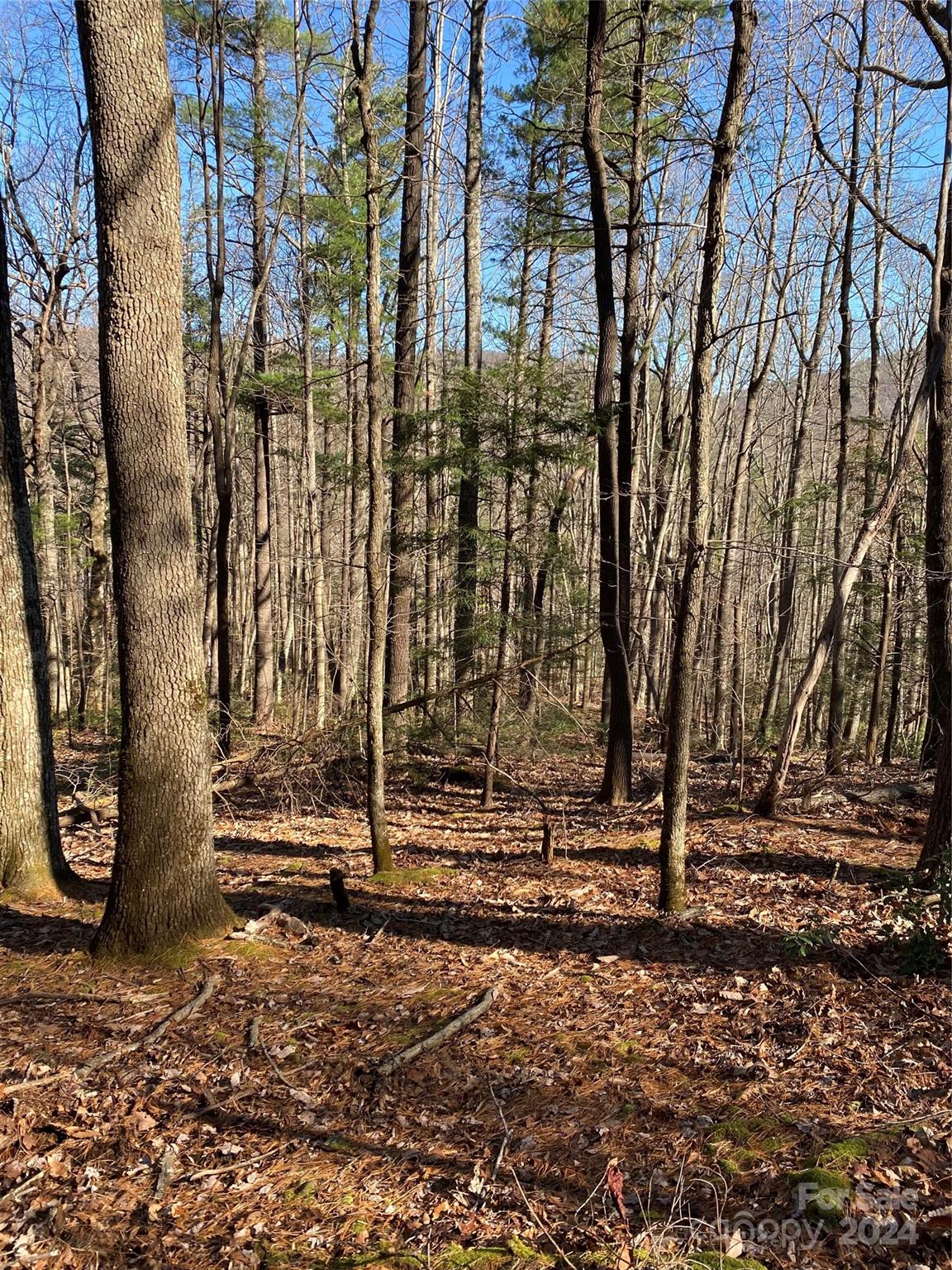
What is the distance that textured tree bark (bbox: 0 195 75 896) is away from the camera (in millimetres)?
5859

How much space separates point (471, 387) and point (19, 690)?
523cm

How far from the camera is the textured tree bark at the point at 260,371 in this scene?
13.2 meters

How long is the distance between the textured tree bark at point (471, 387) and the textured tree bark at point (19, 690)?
4092 mm

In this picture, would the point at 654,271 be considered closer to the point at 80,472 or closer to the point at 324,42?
the point at 324,42

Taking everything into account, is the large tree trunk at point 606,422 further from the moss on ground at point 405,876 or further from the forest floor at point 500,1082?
the moss on ground at point 405,876

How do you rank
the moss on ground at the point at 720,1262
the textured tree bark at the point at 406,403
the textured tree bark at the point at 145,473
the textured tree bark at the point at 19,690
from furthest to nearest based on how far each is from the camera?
the textured tree bark at the point at 406,403
the textured tree bark at the point at 19,690
the textured tree bark at the point at 145,473
the moss on ground at the point at 720,1262

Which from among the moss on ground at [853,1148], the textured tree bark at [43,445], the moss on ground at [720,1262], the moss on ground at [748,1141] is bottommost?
the moss on ground at [748,1141]

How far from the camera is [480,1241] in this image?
112 inches

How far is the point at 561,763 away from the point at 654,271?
12.2m

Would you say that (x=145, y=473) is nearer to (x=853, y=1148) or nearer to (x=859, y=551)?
(x=853, y=1148)

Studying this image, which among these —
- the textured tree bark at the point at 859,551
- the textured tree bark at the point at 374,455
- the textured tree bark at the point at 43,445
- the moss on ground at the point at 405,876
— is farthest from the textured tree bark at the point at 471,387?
the textured tree bark at the point at 43,445

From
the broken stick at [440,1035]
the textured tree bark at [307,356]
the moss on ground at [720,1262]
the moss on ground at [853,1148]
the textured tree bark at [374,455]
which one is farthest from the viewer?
the textured tree bark at [307,356]

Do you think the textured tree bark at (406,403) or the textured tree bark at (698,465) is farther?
the textured tree bark at (406,403)

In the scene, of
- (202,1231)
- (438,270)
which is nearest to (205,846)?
(202,1231)
